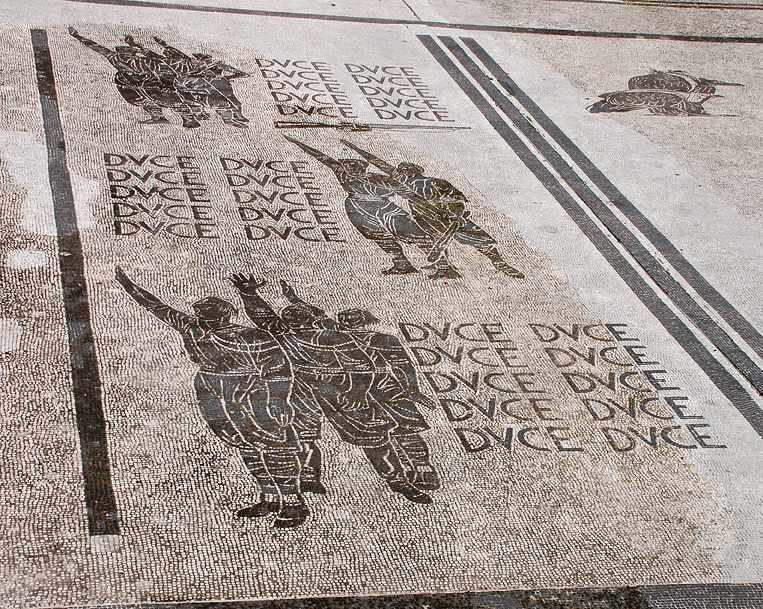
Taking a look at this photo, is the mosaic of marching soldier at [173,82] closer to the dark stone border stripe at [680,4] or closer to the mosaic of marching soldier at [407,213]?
the mosaic of marching soldier at [407,213]

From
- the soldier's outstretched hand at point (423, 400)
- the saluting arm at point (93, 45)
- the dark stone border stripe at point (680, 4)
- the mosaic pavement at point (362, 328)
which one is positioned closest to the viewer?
the mosaic pavement at point (362, 328)

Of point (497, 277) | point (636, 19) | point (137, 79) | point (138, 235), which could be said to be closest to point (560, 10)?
point (636, 19)

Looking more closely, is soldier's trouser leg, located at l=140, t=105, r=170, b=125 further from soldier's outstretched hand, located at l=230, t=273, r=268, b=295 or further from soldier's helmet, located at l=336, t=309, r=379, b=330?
soldier's helmet, located at l=336, t=309, r=379, b=330

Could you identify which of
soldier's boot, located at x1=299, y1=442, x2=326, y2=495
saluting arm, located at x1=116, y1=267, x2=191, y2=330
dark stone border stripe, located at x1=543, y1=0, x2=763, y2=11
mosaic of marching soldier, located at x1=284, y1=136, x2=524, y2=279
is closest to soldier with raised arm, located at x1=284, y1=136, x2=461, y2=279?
mosaic of marching soldier, located at x1=284, y1=136, x2=524, y2=279

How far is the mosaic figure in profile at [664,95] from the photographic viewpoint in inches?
281

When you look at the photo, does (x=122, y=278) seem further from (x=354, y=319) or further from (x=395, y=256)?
(x=395, y=256)

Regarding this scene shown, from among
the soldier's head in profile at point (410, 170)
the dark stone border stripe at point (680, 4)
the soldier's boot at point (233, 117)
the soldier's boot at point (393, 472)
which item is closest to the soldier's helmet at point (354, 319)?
the soldier's boot at point (393, 472)

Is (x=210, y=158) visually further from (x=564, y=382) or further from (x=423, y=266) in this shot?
(x=564, y=382)

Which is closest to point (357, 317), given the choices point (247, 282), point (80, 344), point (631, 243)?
point (247, 282)

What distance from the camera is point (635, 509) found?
3.33 metres

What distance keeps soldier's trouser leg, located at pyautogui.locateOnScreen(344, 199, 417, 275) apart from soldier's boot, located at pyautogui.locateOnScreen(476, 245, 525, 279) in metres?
0.48

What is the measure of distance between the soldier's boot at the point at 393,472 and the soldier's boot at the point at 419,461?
36 millimetres

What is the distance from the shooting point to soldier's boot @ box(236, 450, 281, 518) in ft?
10.1

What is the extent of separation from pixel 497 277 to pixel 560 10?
5.51m
